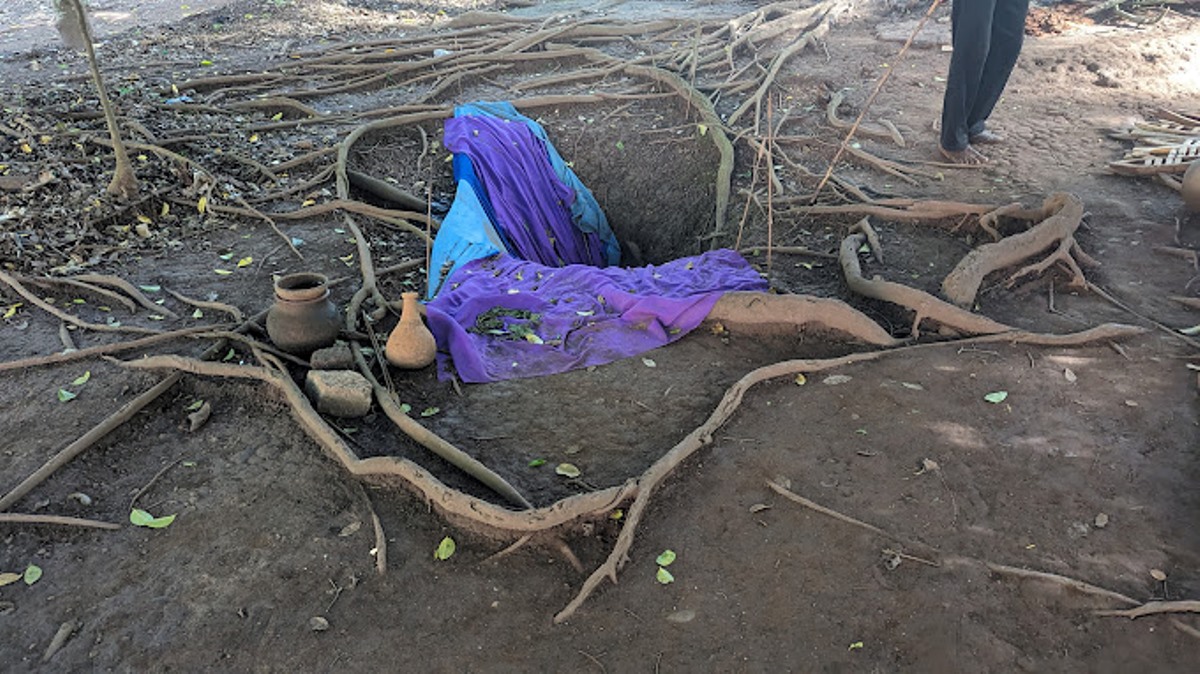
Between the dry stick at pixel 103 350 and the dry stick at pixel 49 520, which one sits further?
the dry stick at pixel 103 350

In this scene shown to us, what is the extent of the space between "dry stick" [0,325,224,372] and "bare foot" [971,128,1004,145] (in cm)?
488

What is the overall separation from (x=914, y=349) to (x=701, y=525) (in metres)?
1.48

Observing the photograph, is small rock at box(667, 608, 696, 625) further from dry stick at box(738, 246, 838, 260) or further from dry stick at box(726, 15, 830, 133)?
dry stick at box(726, 15, 830, 133)

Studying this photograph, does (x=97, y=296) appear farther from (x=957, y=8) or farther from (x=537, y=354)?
(x=957, y=8)

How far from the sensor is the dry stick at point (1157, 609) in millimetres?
2076

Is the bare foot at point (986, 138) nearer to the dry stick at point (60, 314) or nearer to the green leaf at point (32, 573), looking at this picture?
the dry stick at point (60, 314)

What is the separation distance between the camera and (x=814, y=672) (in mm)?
2035

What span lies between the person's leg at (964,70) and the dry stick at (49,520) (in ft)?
16.2

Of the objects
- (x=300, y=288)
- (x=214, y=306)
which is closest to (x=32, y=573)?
(x=300, y=288)

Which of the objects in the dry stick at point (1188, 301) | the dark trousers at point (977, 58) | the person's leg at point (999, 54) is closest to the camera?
the dry stick at point (1188, 301)

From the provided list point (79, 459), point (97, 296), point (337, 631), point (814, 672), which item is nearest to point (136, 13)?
point (97, 296)

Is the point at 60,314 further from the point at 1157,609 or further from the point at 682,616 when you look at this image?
the point at 1157,609

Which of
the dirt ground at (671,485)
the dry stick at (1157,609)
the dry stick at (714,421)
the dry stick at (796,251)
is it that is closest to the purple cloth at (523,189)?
the dirt ground at (671,485)

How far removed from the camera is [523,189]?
562 cm
